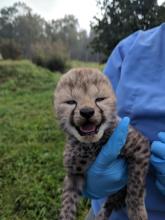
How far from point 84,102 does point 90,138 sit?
113mm

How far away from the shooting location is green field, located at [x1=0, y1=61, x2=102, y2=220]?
12.6 ft

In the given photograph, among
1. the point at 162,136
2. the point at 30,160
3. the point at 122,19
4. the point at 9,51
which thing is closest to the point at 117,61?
the point at 162,136

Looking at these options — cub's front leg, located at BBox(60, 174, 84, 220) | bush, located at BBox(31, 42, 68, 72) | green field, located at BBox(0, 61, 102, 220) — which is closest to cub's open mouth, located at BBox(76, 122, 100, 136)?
cub's front leg, located at BBox(60, 174, 84, 220)

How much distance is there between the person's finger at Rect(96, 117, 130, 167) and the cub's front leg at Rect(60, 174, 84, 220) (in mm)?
102

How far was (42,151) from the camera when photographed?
5.23m

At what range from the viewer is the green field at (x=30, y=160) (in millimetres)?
3844

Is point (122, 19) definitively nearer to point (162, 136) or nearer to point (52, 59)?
point (162, 136)

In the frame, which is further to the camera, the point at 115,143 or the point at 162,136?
the point at 162,136

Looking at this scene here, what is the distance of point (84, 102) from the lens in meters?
1.24

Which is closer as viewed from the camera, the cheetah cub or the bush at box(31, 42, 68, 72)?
the cheetah cub

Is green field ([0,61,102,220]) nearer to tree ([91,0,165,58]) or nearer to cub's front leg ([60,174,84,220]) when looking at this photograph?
cub's front leg ([60,174,84,220])

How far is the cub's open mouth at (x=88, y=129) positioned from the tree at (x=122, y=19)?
17.5 feet

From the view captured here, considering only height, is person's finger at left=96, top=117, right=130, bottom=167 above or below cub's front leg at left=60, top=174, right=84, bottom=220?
above

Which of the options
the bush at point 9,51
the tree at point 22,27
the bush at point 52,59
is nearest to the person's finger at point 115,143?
the bush at point 52,59
